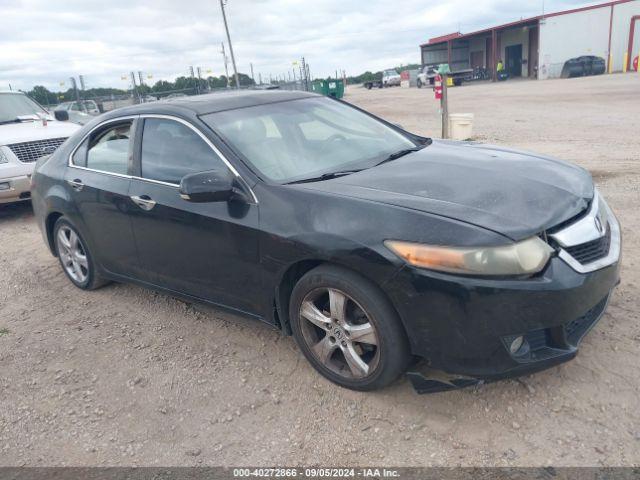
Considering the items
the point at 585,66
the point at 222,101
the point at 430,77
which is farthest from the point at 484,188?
the point at 430,77

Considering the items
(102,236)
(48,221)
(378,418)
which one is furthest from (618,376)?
(48,221)

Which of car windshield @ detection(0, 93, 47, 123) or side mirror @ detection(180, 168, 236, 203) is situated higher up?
car windshield @ detection(0, 93, 47, 123)

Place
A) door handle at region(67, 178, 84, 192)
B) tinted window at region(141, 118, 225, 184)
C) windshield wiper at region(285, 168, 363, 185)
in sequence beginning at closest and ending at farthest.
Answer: windshield wiper at region(285, 168, 363, 185), tinted window at region(141, 118, 225, 184), door handle at region(67, 178, 84, 192)

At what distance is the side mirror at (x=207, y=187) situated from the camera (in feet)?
10.2

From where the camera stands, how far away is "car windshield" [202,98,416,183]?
11.2 ft

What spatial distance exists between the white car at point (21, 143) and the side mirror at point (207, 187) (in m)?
5.60

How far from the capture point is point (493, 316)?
98.0 inches

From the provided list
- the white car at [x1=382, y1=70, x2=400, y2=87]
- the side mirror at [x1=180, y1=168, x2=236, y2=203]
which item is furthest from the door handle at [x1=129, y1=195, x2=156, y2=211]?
the white car at [x1=382, y1=70, x2=400, y2=87]

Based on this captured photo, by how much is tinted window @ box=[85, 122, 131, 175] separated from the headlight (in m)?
2.52

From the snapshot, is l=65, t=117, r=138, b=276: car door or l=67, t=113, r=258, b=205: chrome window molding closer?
l=67, t=113, r=258, b=205: chrome window molding

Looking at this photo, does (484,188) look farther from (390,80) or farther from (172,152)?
(390,80)

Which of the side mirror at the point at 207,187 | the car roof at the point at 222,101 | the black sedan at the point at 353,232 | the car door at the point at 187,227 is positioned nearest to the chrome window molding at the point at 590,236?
the black sedan at the point at 353,232

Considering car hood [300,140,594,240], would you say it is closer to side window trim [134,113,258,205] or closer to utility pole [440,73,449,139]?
side window trim [134,113,258,205]

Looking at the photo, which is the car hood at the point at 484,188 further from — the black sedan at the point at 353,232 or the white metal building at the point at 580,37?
the white metal building at the point at 580,37
